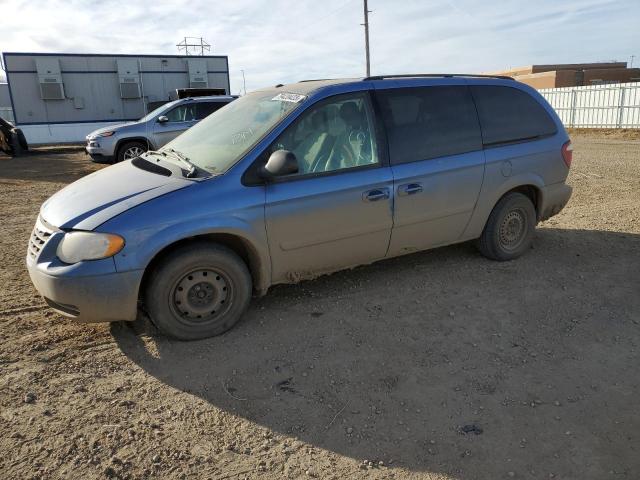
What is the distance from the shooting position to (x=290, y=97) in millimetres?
4246

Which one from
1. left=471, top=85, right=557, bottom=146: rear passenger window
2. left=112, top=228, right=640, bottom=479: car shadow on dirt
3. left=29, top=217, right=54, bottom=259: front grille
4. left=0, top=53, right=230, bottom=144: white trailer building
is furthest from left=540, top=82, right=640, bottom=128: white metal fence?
left=29, top=217, right=54, bottom=259: front grille

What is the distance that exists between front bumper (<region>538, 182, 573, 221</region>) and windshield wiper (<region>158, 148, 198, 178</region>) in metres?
3.56

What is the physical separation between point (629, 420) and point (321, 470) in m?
1.76

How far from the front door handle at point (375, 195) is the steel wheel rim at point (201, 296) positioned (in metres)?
1.29

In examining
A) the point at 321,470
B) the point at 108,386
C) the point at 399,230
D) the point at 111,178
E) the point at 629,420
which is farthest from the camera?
the point at 399,230

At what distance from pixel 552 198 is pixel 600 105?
23534 millimetres

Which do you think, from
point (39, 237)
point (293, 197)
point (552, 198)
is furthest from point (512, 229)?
point (39, 237)

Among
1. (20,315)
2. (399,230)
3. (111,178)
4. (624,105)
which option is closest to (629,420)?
(399,230)

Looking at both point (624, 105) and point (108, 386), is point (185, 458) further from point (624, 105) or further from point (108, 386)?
point (624, 105)

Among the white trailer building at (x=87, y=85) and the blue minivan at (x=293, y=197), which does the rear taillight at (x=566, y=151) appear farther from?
the white trailer building at (x=87, y=85)

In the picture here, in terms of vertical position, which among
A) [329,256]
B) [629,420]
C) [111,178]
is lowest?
[629,420]

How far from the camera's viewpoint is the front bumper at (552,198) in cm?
532

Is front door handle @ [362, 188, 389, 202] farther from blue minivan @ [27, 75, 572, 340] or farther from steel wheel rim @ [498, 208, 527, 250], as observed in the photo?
steel wheel rim @ [498, 208, 527, 250]

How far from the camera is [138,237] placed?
336 cm
